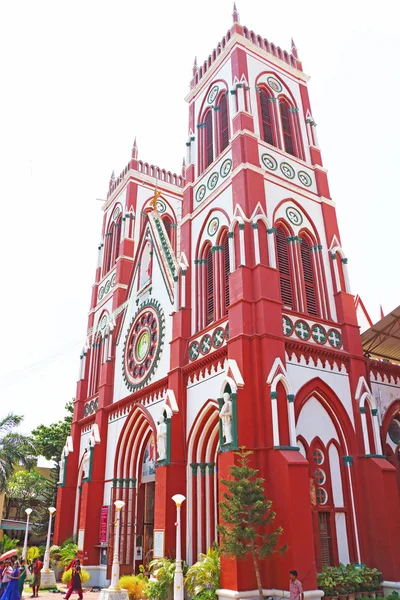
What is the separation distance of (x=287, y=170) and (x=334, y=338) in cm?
788

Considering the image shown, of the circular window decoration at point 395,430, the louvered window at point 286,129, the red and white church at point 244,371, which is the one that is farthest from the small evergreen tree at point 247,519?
the louvered window at point 286,129

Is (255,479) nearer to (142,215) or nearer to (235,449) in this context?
(235,449)

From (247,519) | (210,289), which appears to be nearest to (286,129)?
(210,289)

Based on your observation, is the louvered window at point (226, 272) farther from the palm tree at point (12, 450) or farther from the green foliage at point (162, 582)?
the palm tree at point (12, 450)

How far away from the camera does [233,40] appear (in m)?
24.7

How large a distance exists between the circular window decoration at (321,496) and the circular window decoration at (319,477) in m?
0.23

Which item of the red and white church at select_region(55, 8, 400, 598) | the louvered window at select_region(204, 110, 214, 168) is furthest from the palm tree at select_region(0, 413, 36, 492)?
the louvered window at select_region(204, 110, 214, 168)

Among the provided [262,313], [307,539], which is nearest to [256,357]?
[262,313]

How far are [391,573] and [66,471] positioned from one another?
19245 mm

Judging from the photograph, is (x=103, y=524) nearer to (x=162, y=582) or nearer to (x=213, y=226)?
(x=162, y=582)

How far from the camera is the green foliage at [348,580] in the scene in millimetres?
14477

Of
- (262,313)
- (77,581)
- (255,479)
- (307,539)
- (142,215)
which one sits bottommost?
(77,581)

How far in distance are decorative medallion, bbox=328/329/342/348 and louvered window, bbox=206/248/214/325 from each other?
4.59 m

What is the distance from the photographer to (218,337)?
18828 mm
